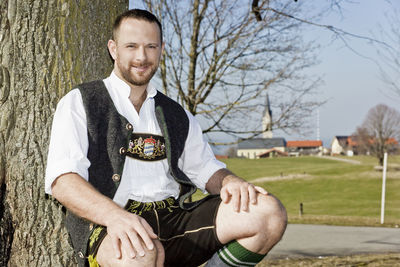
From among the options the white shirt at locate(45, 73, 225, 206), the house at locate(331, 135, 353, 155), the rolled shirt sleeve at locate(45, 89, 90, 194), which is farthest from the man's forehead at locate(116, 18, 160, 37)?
the house at locate(331, 135, 353, 155)

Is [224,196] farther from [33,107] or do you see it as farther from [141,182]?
[33,107]

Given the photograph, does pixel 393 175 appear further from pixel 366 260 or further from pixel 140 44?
pixel 140 44

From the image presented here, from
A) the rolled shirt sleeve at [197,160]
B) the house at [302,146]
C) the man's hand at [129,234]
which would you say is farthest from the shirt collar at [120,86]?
the house at [302,146]

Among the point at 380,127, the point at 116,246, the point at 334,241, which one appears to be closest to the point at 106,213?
the point at 116,246

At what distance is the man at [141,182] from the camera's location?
231 cm

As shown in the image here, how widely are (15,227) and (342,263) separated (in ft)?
20.9

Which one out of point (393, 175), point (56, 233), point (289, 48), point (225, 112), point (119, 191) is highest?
point (289, 48)

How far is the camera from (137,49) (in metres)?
2.72

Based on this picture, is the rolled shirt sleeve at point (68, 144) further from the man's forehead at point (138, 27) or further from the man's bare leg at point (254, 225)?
the man's bare leg at point (254, 225)

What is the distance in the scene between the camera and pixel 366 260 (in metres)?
8.50

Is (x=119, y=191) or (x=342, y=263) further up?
(x=119, y=191)

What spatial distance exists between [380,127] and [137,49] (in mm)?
78191

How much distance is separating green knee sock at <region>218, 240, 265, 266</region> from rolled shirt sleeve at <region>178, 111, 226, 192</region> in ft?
1.78

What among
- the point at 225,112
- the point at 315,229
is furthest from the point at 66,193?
the point at 315,229
